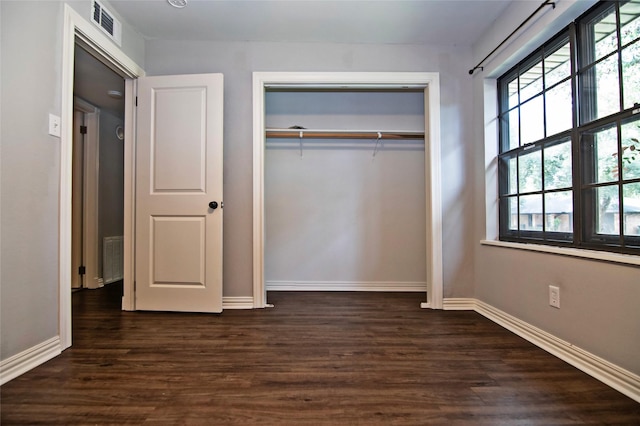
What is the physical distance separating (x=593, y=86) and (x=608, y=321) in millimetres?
1277

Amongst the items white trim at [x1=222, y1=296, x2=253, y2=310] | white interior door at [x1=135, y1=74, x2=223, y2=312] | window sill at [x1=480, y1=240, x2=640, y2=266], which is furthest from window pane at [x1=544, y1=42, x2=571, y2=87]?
white trim at [x1=222, y1=296, x2=253, y2=310]

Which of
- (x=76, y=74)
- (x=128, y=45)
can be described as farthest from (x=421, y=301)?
(x=76, y=74)

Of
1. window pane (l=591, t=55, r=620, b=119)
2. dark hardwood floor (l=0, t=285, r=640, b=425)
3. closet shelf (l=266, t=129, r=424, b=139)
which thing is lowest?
dark hardwood floor (l=0, t=285, r=640, b=425)

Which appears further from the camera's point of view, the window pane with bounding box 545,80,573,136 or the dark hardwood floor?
the window pane with bounding box 545,80,573,136

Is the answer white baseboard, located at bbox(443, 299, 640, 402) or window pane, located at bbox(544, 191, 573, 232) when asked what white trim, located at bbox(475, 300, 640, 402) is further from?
window pane, located at bbox(544, 191, 573, 232)

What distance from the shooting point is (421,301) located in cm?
275

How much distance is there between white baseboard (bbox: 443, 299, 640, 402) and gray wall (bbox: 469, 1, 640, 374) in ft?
0.10

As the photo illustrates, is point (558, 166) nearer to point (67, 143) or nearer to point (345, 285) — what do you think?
point (345, 285)

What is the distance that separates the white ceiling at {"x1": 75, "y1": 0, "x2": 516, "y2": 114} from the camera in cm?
211

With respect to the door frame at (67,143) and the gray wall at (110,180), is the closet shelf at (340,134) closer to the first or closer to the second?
the door frame at (67,143)

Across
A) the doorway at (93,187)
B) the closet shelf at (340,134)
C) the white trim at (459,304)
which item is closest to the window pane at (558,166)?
the white trim at (459,304)

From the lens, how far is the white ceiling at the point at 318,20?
211 centimetres

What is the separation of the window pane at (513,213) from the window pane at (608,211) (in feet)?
2.08

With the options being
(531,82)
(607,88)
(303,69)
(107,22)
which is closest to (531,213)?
(607,88)
